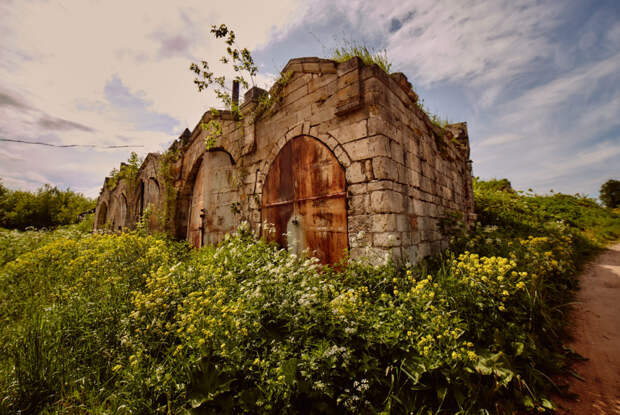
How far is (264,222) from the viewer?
464 centimetres

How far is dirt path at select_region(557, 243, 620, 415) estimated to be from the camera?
6.46 feet

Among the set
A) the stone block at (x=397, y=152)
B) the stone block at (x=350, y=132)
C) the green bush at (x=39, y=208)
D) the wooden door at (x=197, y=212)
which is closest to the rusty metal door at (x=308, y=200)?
the stone block at (x=350, y=132)

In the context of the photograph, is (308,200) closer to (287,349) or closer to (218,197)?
(287,349)

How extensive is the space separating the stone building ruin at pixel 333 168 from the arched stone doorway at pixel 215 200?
28 millimetres

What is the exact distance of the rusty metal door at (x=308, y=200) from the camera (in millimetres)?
3574

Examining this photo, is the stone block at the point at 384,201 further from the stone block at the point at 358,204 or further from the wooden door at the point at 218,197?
the wooden door at the point at 218,197

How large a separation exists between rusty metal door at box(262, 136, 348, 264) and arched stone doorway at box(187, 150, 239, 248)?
1.81m

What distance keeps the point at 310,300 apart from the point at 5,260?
7798mm

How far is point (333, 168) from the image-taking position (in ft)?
12.0

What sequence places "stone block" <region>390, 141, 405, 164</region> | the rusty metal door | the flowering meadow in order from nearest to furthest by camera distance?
the flowering meadow < "stone block" <region>390, 141, 405, 164</region> < the rusty metal door

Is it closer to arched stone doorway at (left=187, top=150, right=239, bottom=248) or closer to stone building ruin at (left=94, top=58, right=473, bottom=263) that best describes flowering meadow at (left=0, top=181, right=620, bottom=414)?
stone building ruin at (left=94, top=58, right=473, bottom=263)

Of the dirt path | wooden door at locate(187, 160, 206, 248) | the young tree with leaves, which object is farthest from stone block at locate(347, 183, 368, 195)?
the young tree with leaves

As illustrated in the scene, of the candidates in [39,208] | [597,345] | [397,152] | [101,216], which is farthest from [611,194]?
[39,208]

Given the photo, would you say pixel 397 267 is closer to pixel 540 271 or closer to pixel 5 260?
pixel 540 271
